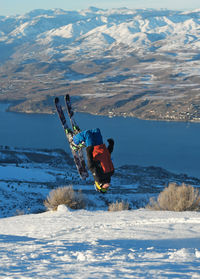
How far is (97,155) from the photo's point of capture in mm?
9211

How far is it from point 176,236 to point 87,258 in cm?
268

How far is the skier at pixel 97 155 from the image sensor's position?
9.19 metres

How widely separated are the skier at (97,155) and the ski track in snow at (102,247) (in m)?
1.40

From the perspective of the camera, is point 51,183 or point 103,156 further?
point 51,183

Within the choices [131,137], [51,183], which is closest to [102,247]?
[51,183]

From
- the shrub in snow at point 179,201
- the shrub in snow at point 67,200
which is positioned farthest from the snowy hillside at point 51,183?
the shrub in snow at point 179,201

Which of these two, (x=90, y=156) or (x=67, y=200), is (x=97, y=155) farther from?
(x=67, y=200)

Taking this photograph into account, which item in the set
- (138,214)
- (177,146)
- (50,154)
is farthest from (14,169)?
(177,146)

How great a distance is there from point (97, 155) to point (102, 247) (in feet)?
7.56

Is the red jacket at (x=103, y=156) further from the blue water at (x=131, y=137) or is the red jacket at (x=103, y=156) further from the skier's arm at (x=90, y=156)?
the blue water at (x=131, y=137)

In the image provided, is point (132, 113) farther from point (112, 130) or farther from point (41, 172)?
point (41, 172)

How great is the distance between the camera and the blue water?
103500 millimetres

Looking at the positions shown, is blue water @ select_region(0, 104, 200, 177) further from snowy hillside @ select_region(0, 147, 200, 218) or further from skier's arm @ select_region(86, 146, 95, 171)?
skier's arm @ select_region(86, 146, 95, 171)

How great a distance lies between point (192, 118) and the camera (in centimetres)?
Answer: 16238
